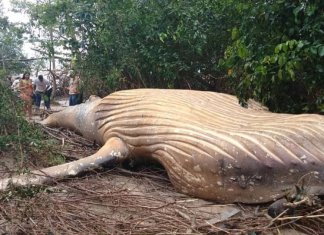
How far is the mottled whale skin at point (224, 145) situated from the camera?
4586 mm

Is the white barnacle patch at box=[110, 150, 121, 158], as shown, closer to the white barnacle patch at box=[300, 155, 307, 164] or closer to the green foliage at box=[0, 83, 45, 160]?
the green foliage at box=[0, 83, 45, 160]

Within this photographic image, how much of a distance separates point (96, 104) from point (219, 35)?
3.18 m

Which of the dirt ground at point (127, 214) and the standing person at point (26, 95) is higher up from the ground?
the standing person at point (26, 95)

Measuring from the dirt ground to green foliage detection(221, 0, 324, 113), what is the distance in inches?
62.4

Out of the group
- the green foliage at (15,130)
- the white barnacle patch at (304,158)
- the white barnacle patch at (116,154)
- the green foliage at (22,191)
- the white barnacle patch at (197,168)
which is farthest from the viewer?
the white barnacle patch at (116,154)

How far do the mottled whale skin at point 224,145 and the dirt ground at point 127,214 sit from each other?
232mm

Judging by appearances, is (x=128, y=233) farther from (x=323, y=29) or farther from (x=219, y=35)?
(x=219, y=35)

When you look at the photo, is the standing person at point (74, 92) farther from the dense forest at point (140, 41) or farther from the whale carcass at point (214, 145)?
the whale carcass at point (214, 145)

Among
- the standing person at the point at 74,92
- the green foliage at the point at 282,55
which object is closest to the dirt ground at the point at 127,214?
the green foliage at the point at 282,55

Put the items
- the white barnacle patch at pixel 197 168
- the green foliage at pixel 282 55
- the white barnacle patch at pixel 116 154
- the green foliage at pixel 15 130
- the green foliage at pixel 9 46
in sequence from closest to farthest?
the white barnacle patch at pixel 197 168 → the green foliage at pixel 282 55 → the green foliage at pixel 15 130 → the white barnacle patch at pixel 116 154 → the green foliage at pixel 9 46

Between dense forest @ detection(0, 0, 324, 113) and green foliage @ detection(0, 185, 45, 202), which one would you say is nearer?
green foliage @ detection(0, 185, 45, 202)

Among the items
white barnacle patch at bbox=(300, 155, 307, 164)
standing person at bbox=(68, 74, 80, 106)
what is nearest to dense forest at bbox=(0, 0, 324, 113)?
standing person at bbox=(68, 74, 80, 106)

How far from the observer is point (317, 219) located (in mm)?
4348

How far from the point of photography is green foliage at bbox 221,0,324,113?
16.7ft
